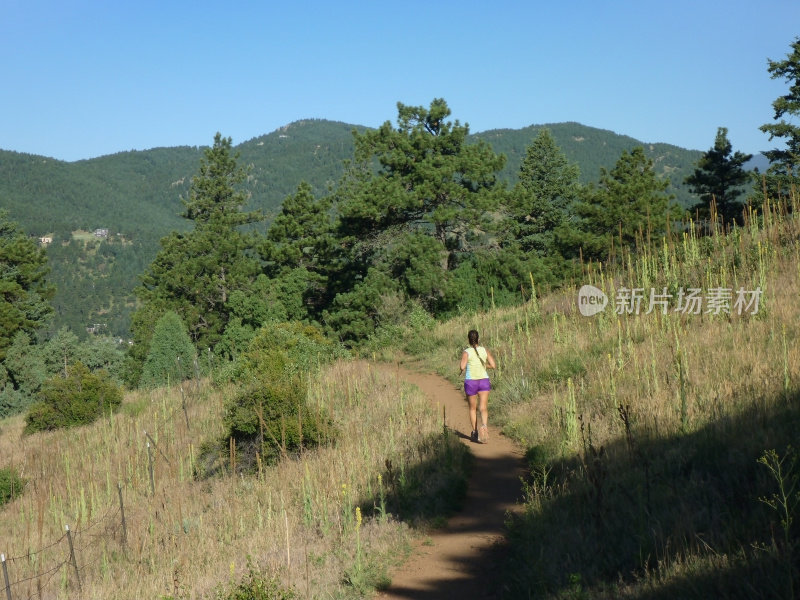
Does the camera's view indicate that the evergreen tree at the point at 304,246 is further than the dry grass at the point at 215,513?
Yes

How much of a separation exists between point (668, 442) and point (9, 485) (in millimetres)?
10970

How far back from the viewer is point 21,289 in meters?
45.5

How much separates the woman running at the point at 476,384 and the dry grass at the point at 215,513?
57 cm

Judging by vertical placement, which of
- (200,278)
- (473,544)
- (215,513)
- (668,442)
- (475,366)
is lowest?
(215,513)

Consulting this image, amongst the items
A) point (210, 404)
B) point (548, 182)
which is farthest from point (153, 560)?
point (548, 182)

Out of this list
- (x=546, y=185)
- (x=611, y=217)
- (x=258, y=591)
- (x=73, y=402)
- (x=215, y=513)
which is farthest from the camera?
(x=546, y=185)

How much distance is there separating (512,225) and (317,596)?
1054 inches

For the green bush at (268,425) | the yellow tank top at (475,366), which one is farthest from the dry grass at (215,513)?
the yellow tank top at (475,366)

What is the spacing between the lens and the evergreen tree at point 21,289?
43.8m

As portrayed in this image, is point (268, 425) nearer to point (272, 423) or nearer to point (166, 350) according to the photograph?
point (272, 423)

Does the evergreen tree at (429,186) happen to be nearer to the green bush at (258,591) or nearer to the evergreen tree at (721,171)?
the evergreen tree at (721,171)

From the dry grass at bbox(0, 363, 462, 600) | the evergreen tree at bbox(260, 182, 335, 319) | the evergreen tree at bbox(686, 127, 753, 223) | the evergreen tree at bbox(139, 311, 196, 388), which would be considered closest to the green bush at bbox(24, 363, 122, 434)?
the dry grass at bbox(0, 363, 462, 600)

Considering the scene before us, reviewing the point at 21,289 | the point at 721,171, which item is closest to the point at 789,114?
the point at 721,171

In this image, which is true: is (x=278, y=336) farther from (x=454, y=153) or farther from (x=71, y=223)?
(x=71, y=223)
